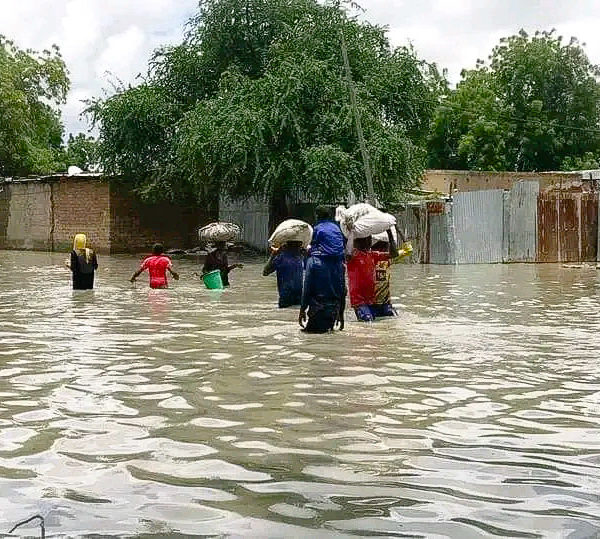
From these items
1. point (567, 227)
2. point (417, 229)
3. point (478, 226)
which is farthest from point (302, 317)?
point (567, 227)

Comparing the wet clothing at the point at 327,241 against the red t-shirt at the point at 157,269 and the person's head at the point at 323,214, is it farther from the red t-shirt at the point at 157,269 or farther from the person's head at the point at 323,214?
the red t-shirt at the point at 157,269

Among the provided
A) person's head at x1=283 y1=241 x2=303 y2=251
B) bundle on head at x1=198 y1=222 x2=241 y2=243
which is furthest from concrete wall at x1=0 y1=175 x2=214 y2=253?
person's head at x1=283 y1=241 x2=303 y2=251

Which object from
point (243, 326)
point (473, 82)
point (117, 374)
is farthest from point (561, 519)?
point (473, 82)

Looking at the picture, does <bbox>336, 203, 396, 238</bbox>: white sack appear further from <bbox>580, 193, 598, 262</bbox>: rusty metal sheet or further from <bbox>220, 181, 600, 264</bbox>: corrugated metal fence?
<bbox>580, 193, 598, 262</bbox>: rusty metal sheet

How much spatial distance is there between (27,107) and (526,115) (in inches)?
1054

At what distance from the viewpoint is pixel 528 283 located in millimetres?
19219

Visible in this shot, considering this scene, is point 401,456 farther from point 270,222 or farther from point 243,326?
point 270,222

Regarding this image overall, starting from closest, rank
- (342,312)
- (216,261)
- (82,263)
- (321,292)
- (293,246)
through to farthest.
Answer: (321,292), (342,312), (293,246), (82,263), (216,261)

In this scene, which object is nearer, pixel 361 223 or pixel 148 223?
pixel 361 223

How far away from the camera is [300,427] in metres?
6.13

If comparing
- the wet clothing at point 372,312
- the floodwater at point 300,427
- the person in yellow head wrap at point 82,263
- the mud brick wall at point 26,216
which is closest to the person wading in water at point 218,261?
the person in yellow head wrap at point 82,263

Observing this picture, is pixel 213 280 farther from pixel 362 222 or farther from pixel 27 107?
pixel 27 107

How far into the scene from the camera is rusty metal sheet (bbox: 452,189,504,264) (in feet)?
84.5

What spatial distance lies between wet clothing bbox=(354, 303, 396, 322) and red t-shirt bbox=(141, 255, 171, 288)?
17.9 ft
